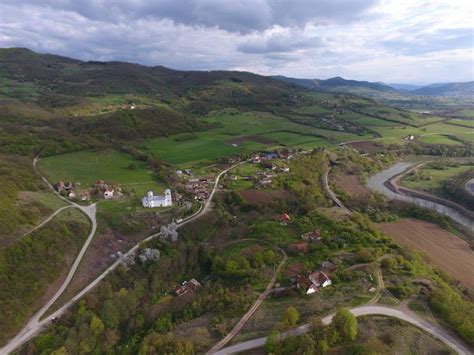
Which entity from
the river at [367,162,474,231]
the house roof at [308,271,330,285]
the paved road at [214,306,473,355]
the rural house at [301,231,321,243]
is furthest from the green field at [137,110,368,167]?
the paved road at [214,306,473,355]

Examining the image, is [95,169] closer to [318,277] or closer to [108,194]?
[108,194]

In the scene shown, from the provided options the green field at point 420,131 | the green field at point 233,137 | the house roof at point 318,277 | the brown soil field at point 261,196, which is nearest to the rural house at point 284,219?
the brown soil field at point 261,196

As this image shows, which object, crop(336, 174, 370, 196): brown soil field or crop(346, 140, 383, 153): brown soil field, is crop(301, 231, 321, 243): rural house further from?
crop(346, 140, 383, 153): brown soil field

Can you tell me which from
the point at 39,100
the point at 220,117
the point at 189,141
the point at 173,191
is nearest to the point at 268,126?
the point at 220,117

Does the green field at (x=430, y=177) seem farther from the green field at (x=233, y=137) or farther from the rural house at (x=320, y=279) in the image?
the rural house at (x=320, y=279)

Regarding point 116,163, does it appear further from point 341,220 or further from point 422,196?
point 422,196

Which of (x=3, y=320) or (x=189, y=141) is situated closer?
(x=3, y=320)
